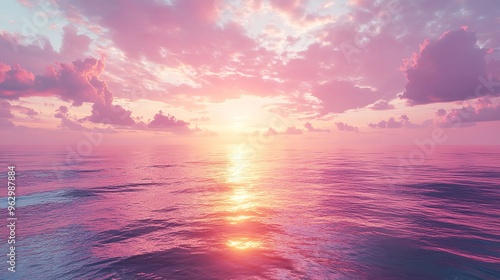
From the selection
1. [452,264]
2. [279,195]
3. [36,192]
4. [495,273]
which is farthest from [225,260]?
[36,192]

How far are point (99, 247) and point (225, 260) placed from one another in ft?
23.4

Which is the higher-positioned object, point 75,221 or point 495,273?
point 495,273

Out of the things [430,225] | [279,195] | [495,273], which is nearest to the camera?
[495,273]

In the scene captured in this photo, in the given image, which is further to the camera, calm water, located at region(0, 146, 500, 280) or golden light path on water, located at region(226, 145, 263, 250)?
golden light path on water, located at region(226, 145, 263, 250)

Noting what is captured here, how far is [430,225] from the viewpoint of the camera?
1568 cm

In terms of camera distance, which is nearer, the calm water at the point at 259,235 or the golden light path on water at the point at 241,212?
the calm water at the point at 259,235

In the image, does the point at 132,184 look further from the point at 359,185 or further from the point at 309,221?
the point at 359,185

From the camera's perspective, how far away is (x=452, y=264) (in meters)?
10.7

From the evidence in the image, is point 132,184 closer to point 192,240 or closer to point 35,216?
point 35,216

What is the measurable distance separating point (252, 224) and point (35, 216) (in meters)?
16.8

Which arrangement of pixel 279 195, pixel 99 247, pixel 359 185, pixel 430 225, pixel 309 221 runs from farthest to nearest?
pixel 359 185 → pixel 279 195 → pixel 309 221 → pixel 430 225 → pixel 99 247

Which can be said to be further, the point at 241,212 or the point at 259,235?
the point at 241,212

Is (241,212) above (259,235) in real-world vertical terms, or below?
below

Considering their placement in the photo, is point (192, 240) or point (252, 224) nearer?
point (192, 240)
